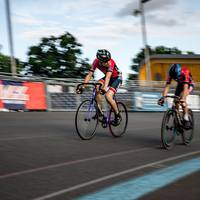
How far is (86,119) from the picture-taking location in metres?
8.36

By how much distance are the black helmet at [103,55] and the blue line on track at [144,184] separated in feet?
9.64

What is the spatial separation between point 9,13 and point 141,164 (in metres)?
18.8

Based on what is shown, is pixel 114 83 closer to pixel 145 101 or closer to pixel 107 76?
pixel 107 76

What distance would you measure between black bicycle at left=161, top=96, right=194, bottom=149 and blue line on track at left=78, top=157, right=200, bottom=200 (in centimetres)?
167

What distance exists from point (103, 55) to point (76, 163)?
3.02 meters

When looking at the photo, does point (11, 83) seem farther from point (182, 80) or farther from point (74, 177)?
point (74, 177)

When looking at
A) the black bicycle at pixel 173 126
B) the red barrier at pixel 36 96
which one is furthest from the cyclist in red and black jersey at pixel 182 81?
the red barrier at pixel 36 96

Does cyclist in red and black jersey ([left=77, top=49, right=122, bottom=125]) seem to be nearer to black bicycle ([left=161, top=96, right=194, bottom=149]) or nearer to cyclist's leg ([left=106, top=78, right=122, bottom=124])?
cyclist's leg ([left=106, top=78, right=122, bottom=124])

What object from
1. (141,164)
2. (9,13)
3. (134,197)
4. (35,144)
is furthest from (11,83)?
(134,197)

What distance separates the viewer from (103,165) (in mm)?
5582

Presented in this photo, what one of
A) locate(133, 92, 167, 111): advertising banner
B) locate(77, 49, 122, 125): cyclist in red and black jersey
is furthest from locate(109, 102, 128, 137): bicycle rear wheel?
locate(133, 92, 167, 111): advertising banner

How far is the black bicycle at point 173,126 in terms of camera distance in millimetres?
7617

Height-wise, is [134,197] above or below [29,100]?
below

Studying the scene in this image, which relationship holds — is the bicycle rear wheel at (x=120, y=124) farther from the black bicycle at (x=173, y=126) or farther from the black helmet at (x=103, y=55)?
the black bicycle at (x=173, y=126)
